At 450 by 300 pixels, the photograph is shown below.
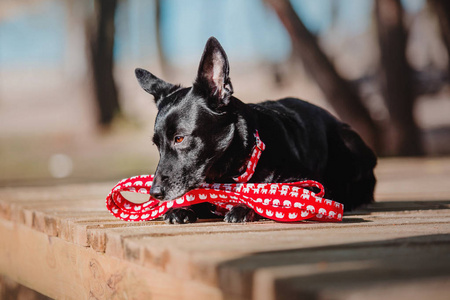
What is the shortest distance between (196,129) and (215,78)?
323 millimetres

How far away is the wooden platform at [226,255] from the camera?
1.52 m

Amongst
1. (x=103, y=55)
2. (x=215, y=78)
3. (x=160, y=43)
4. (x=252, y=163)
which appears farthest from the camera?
(x=160, y=43)

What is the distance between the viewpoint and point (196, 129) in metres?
3.04

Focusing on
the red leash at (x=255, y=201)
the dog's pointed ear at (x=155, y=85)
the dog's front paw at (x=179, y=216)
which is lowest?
the dog's front paw at (x=179, y=216)

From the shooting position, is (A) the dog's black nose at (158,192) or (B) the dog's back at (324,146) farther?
(B) the dog's back at (324,146)

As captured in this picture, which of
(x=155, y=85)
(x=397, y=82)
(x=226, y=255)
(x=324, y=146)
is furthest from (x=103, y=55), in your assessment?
(x=226, y=255)

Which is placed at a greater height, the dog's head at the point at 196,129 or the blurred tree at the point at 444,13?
the blurred tree at the point at 444,13

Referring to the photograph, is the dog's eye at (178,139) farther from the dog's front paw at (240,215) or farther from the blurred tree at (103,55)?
the blurred tree at (103,55)

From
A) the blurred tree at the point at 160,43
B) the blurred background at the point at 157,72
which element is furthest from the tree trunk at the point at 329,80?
the blurred tree at the point at 160,43

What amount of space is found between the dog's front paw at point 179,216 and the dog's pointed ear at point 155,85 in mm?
797

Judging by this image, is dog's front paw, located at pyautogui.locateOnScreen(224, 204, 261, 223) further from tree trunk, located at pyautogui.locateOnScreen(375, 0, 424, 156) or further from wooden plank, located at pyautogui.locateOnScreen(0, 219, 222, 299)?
tree trunk, located at pyautogui.locateOnScreen(375, 0, 424, 156)

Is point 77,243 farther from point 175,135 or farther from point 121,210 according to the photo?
point 175,135

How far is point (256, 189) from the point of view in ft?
9.44

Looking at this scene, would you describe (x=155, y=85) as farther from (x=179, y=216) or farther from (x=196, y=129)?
(x=179, y=216)
